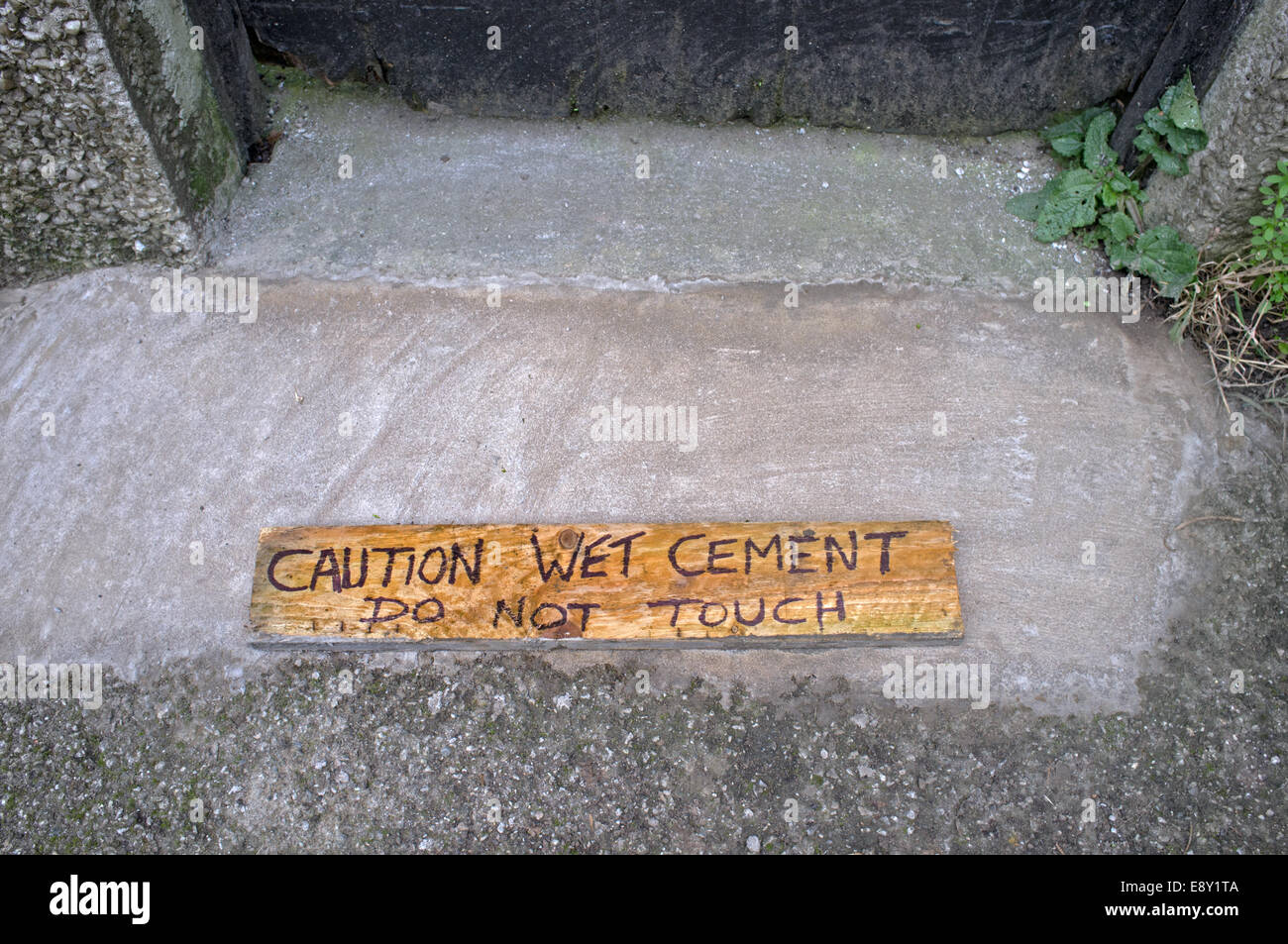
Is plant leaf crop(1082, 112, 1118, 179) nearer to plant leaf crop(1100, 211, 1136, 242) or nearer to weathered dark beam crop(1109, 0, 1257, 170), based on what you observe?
weathered dark beam crop(1109, 0, 1257, 170)

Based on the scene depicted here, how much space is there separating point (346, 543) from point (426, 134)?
1757mm

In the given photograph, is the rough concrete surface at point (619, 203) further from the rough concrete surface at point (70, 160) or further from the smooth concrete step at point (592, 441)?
the rough concrete surface at point (70, 160)

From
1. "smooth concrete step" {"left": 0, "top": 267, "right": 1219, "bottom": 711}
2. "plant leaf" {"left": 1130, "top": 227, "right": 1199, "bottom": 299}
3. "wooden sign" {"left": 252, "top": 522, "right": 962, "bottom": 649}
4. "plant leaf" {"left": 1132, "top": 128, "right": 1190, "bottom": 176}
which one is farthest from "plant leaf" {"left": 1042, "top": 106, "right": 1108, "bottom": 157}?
"wooden sign" {"left": 252, "top": 522, "right": 962, "bottom": 649}

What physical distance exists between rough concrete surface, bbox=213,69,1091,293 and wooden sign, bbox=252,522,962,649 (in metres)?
1.03

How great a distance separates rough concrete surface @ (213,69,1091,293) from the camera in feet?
10.4

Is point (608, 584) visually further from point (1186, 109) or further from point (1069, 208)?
point (1186, 109)

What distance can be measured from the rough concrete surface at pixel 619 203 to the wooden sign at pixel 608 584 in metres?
1.03

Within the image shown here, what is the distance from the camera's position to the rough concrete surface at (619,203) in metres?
3.17

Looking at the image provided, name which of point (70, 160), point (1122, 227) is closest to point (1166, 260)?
point (1122, 227)

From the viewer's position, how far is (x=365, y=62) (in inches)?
134

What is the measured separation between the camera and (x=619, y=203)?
330cm

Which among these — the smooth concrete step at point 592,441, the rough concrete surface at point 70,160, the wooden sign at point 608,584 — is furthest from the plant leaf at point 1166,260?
the rough concrete surface at point 70,160

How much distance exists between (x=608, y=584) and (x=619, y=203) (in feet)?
5.07

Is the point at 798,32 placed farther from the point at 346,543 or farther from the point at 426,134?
the point at 346,543
